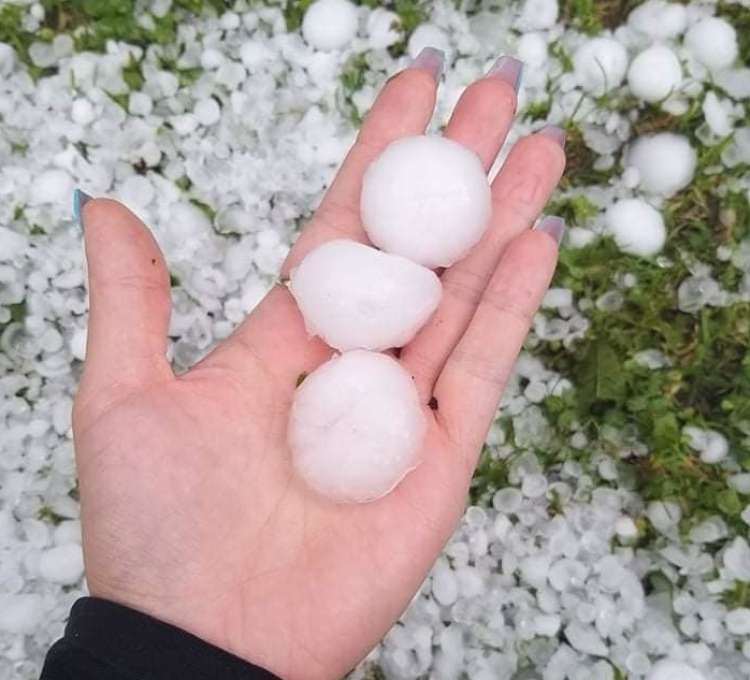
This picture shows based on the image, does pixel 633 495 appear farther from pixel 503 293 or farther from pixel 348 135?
pixel 348 135

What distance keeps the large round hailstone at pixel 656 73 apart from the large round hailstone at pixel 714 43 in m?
0.05

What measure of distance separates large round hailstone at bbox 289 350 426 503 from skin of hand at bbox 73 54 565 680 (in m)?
0.04

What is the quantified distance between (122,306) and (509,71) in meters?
0.69

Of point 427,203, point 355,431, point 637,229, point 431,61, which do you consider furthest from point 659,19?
point 355,431

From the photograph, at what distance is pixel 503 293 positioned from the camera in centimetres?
144

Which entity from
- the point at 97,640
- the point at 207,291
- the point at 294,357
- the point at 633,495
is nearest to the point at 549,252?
the point at 294,357

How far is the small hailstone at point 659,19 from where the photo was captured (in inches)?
74.1

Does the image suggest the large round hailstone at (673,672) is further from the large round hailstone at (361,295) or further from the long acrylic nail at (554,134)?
the long acrylic nail at (554,134)

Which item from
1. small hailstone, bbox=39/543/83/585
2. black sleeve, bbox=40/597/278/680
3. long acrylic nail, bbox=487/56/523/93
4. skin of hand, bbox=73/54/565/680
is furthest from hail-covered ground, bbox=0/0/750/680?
black sleeve, bbox=40/597/278/680

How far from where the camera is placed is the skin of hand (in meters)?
1.28

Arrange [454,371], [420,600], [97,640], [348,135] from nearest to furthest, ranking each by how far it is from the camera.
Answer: [97,640], [454,371], [420,600], [348,135]

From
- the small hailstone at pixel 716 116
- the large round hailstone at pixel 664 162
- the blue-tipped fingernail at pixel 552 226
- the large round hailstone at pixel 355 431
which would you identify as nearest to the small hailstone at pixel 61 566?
the large round hailstone at pixel 355 431

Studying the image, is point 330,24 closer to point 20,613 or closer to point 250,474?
point 250,474

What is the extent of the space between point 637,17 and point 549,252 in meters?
0.67
